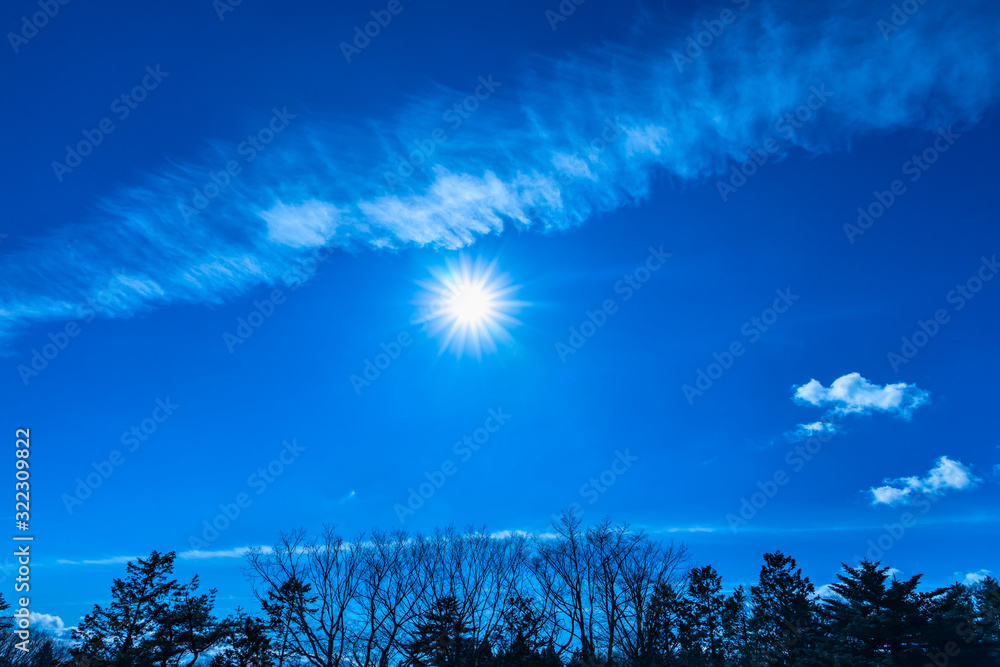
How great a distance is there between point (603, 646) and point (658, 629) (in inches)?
235

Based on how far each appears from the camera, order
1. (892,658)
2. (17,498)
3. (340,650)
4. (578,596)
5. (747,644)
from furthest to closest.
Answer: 1. (747,644)
2. (578,596)
3. (340,650)
4. (892,658)
5. (17,498)

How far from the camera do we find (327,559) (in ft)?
143

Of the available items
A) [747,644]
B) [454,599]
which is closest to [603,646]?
[454,599]

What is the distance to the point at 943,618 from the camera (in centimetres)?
3797

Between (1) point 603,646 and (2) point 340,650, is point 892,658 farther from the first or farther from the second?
(2) point 340,650

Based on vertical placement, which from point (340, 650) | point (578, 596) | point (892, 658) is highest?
point (578, 596)

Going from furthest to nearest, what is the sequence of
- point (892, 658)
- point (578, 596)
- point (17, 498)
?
point (578, 596) → point (892, 658) → point (17, 498)

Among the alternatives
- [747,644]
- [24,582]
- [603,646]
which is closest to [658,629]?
[603,646]

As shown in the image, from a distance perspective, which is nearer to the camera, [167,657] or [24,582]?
[24,582]

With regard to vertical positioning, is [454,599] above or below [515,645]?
above

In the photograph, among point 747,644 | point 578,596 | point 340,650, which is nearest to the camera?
point 340,650

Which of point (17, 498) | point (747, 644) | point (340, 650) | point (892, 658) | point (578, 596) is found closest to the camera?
point (17, 498)

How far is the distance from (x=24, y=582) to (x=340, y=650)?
26.2 meters

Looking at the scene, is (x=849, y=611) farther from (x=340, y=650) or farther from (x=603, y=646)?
(x=340, y=650)
